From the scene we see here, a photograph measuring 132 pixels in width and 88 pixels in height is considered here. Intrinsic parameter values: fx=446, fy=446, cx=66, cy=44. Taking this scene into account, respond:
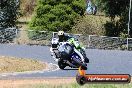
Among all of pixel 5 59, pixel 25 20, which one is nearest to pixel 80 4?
pixel 5 59

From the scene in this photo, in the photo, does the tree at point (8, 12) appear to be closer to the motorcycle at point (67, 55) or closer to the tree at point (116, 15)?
the tree at point (116, 15)

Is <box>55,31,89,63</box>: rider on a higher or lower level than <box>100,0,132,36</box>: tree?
higher

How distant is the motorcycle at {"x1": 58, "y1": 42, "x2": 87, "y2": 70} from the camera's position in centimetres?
639

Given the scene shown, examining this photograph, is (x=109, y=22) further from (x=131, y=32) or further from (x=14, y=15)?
(x=14, y=15)

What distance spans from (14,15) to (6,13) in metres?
3.13

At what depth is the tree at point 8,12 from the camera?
62438mm

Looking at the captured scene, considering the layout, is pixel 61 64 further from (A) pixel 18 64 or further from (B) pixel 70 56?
(A) pixel 18 64

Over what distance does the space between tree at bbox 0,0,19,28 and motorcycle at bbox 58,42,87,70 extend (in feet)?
181

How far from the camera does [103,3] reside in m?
67.1

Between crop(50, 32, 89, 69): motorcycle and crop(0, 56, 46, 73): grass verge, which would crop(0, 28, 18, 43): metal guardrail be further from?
crop(50, 32, 89, 69): motorcycle

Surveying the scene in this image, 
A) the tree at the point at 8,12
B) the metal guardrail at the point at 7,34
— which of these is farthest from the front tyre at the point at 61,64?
the tree at the point at 8,12

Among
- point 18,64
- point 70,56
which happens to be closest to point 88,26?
point 18,64

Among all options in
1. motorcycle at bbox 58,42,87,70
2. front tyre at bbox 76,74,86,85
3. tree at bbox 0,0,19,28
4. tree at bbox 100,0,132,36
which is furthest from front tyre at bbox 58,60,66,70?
tree at bbox 100,0,132,36

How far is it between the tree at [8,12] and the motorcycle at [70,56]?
181ft
